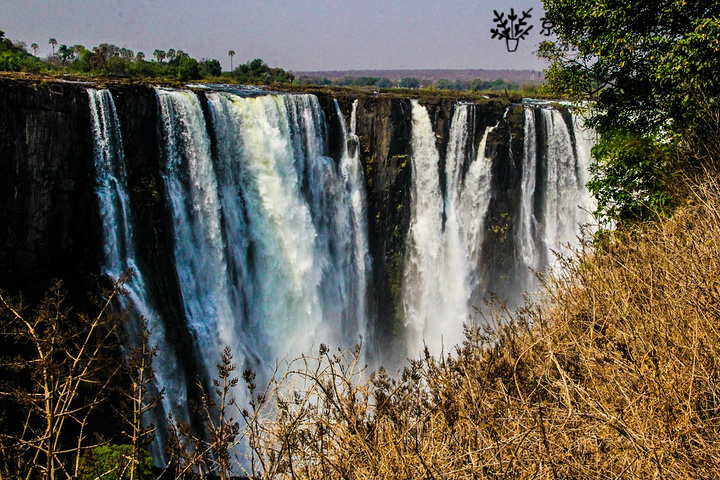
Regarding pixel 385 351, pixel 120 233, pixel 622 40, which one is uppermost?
pixel 622 40

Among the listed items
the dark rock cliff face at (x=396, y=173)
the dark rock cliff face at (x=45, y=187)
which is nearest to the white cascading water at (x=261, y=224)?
the dark rock cliff face at (x=396, y=173)

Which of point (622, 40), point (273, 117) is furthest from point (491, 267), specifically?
point (622, 40)

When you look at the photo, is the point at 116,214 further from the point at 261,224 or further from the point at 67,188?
the point at 261,224

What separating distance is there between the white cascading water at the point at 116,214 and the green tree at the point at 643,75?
37.3 ft

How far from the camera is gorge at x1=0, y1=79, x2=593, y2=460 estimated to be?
1458 centimetres

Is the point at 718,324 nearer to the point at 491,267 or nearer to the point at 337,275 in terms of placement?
the point at 337,275

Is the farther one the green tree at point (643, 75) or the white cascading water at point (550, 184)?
the white cascading water at point (550, 184)

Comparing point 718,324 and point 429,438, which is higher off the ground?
point 718,324

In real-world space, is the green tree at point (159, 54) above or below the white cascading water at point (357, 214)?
above

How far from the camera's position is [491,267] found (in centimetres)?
2564

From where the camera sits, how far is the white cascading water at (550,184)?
24.6m

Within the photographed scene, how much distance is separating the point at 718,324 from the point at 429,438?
313cm

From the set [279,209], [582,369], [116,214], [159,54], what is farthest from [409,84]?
[582,369]

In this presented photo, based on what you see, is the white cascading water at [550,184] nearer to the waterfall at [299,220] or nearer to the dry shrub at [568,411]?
the waterfall at [299,220]
